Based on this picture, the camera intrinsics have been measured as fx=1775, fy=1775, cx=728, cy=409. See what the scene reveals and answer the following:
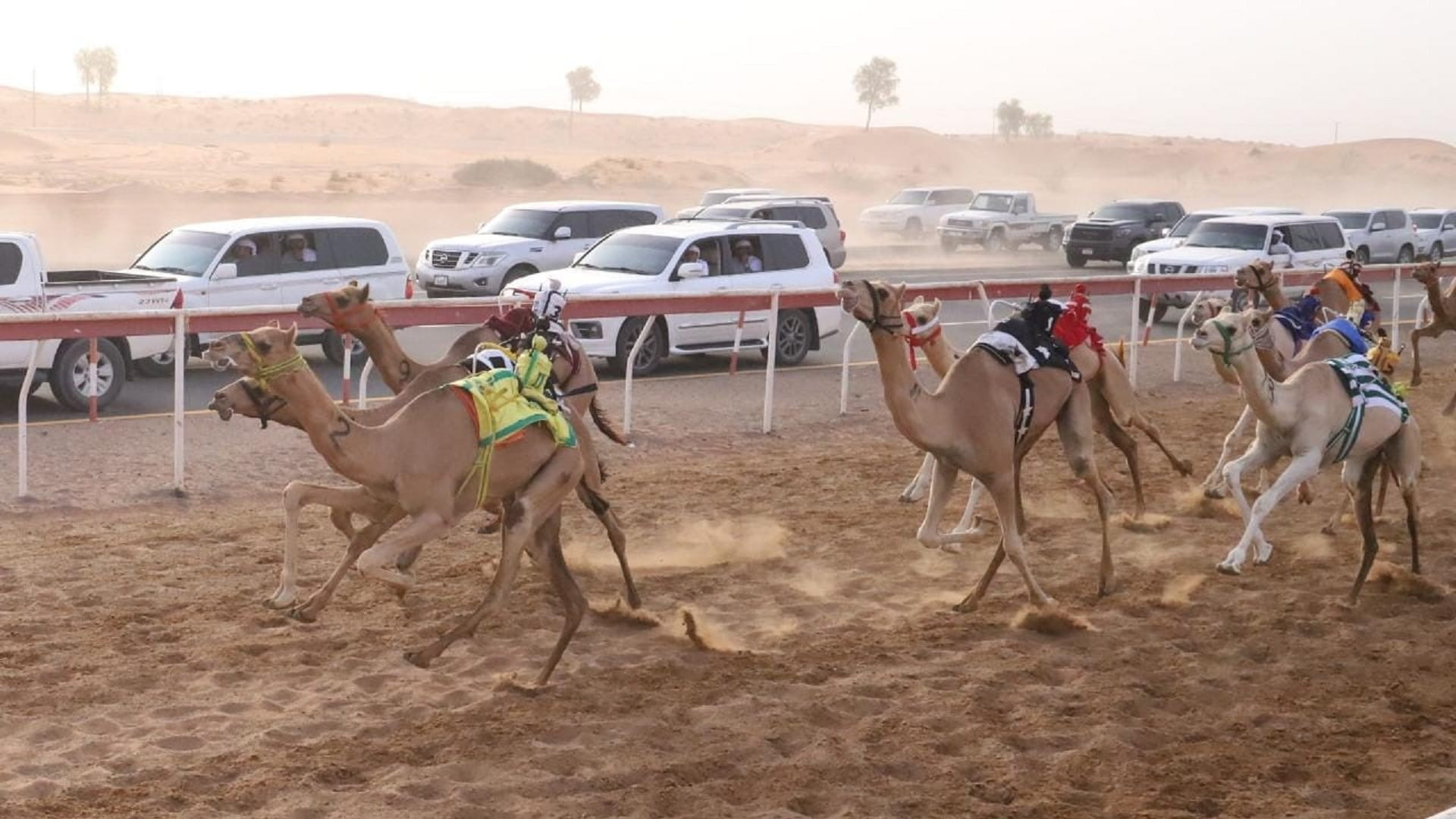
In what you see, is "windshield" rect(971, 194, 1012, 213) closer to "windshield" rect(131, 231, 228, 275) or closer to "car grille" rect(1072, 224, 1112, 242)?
"car grille" rect(1072, 224, 1112, 242)

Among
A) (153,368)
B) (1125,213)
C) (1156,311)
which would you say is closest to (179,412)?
(153,368)

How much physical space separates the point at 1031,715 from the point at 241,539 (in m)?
5.40

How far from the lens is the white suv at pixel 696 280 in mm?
19188

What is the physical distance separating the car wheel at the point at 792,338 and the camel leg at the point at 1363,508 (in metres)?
10.6

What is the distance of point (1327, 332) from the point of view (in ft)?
40.2

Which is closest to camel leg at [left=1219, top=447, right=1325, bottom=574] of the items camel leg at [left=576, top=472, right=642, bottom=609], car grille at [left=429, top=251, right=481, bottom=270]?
Answer: camel leg at [left=576, top=472, right=642, bottom=609]

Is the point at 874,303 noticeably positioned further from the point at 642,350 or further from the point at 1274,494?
the point at 642,350

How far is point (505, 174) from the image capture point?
68.1 metres

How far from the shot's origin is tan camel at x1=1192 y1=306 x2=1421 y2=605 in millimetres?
10344

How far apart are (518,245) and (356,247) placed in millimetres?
5595

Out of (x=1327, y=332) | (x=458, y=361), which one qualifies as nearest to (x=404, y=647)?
(x=458, y=361)

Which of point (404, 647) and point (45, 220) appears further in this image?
point (45, 220)

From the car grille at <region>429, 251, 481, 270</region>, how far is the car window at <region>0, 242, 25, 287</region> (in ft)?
31.2

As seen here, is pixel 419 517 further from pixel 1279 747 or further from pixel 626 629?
pixel 1279 747
